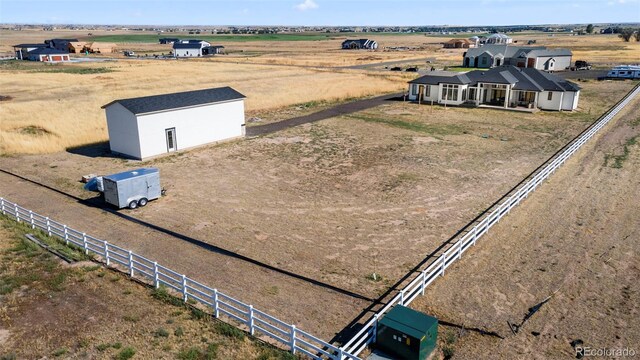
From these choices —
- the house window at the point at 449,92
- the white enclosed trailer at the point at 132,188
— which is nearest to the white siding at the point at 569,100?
the house window at the point at 449,92

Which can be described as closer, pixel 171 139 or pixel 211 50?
pixel 171 139

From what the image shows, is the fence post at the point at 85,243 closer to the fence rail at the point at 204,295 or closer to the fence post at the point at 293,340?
the fence rail at the point at 204,295

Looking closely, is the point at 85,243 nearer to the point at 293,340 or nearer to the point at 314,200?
the point at 293,340

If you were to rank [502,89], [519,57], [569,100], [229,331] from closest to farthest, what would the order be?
[229,331] → [569,100] → [502,89] → [519,57]

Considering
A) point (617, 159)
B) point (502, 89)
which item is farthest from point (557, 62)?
point (617, 159)

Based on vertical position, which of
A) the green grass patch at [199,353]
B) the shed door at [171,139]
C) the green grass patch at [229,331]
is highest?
the shed door at [171,139]

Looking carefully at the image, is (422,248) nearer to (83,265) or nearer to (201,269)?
(201,269)

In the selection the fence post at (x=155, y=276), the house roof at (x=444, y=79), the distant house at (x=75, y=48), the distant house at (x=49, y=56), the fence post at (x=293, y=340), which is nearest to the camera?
the fence post at (x=293, y=340)
